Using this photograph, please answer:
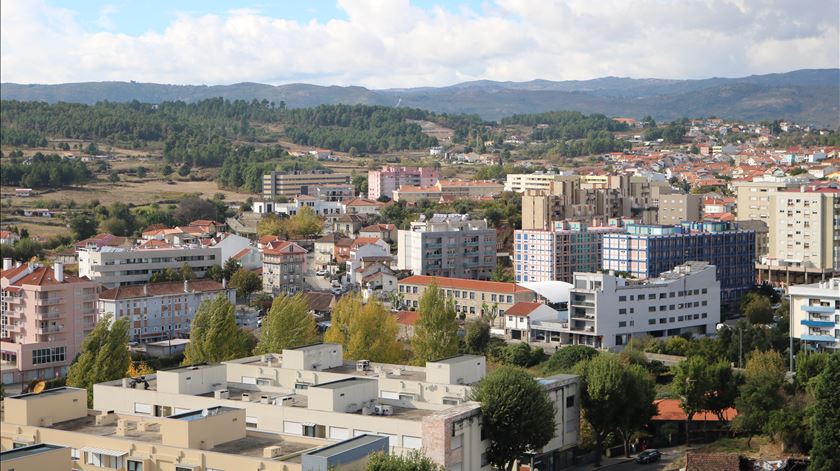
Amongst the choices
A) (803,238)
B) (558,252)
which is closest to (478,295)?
(558,252)

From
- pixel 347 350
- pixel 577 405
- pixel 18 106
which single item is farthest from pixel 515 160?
pixel 577 405

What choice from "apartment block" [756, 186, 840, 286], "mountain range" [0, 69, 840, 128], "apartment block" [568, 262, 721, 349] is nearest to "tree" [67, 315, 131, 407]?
"apartment block" [568, 262, 721, 349]

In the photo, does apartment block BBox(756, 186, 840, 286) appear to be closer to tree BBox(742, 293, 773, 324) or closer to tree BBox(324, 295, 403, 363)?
tree BBox(742, 293, 773, 324)

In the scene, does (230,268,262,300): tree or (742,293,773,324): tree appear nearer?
(742,293,773,324): tree

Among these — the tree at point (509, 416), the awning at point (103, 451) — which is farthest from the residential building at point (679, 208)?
the awning at point (103, 451)

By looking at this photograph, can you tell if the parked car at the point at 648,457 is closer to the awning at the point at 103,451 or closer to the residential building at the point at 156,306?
the awning at the point at 103,451

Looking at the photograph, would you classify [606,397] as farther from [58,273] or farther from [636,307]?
[58,273]
